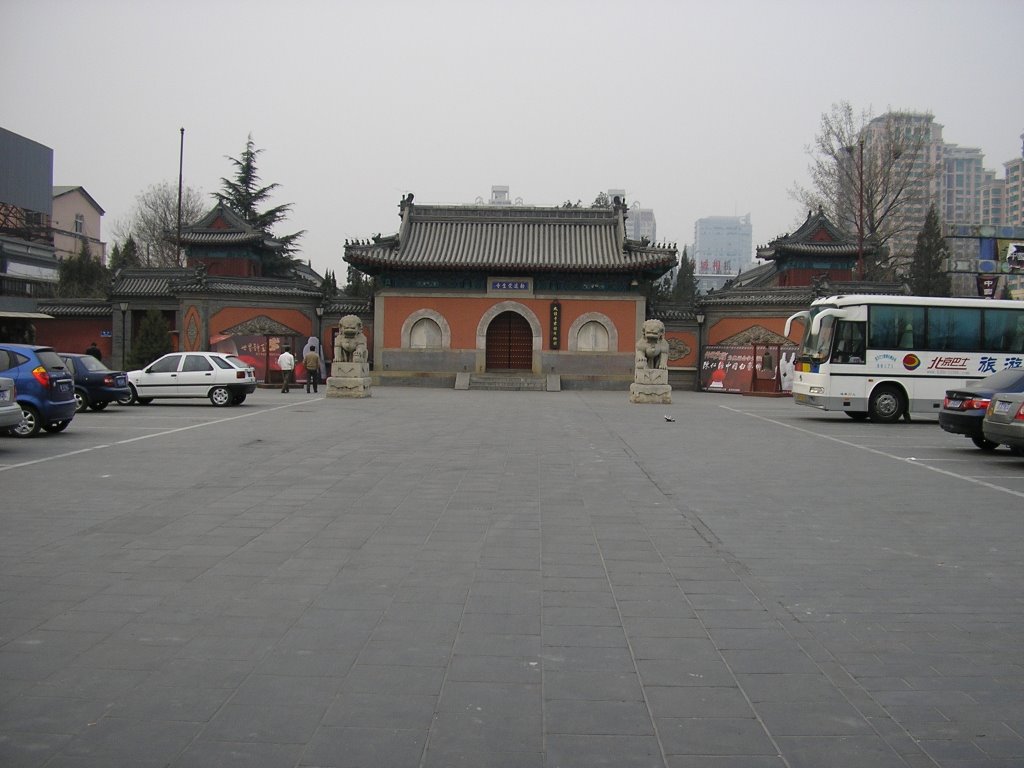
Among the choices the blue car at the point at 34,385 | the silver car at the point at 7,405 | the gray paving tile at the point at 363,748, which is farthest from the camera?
the blue car at the point at 34,385

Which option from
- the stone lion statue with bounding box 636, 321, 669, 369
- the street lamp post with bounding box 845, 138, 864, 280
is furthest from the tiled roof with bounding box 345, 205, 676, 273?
the street lamp post with bounding box 845, 138, 864, 280

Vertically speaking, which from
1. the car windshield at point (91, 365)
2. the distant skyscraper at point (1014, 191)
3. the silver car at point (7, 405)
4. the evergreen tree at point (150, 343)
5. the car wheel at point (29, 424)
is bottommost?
the car wheel at point (29, 424)

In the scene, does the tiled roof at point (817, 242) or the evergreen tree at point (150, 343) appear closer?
the evergreen tree at point (150, 343)

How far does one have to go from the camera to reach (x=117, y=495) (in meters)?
7.84

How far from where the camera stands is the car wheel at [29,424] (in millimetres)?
12477

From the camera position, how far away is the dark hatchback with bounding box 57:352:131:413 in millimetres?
16703

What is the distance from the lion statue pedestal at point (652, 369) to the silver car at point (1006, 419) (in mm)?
12778

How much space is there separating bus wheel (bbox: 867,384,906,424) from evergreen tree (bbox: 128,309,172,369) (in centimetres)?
2263

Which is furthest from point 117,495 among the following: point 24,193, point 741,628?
point 24,193

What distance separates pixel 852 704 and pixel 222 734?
8.04ft

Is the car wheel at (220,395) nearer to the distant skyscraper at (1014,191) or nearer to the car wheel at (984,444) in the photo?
the car wheel at (984,444)

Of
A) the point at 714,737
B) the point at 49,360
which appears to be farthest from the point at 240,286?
the point at 714,737

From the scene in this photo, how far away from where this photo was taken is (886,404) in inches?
708

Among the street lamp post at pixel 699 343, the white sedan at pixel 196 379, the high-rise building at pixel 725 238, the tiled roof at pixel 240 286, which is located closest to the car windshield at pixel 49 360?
the white sedan at pixel 196 379
